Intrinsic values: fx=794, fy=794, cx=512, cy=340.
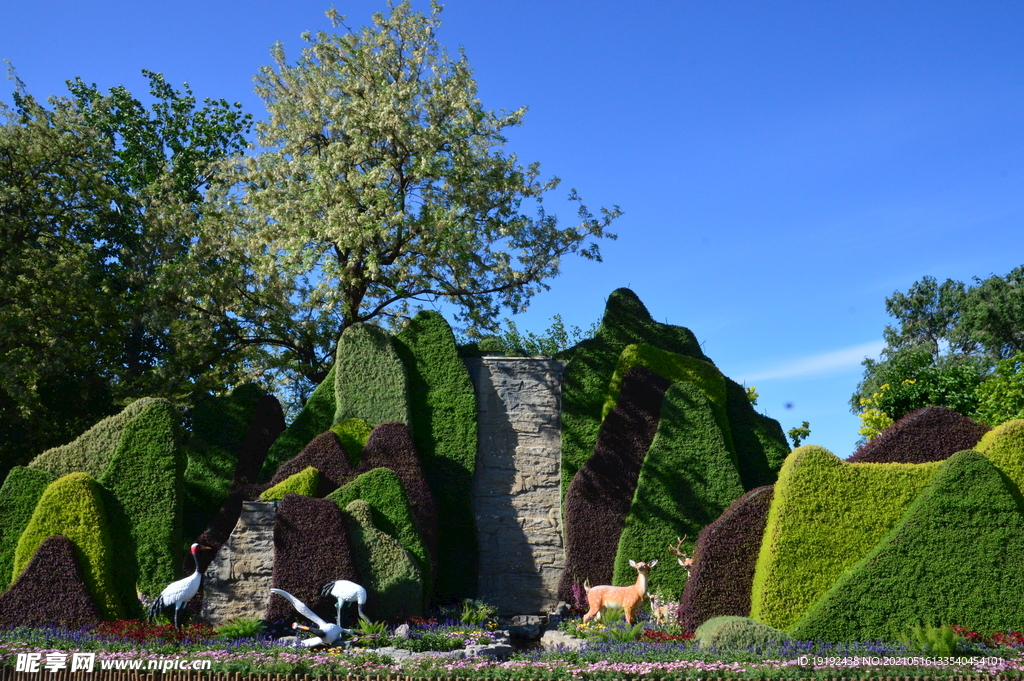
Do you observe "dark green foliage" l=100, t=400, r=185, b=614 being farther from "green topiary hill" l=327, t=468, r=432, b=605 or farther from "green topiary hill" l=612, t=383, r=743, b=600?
"green topiary hill" l=612, t=383, r=743, b=600

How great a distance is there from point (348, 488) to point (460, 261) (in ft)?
23.2

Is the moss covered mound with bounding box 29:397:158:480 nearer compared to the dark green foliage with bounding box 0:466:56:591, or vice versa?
the dark green foliage with bounding box 0:466:56:591

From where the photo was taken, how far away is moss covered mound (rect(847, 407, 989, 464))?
12.1 metres

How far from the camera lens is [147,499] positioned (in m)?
13.2

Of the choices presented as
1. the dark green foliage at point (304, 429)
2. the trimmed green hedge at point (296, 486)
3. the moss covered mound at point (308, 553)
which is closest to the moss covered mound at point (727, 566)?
the moss covered mound at point (308, 553)

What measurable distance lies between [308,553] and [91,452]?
5.08 m

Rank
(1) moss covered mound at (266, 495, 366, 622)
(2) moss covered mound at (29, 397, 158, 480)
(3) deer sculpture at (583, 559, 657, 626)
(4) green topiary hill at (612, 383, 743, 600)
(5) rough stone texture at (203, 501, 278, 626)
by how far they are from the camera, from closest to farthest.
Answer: (1) moss covered mound at (266, 495, 366, 622), (3) deer sculpture at (583, 559, 657, 626), (5) rough stone texture at (203, 501, 278, 626), (4) green topiary hill at (612, 383, 743, 600), (2) moss covered mound at (29, 397, 158, 480)

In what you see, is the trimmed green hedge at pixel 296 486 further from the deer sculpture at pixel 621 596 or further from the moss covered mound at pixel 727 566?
the moss covered mound at pixel 727 566

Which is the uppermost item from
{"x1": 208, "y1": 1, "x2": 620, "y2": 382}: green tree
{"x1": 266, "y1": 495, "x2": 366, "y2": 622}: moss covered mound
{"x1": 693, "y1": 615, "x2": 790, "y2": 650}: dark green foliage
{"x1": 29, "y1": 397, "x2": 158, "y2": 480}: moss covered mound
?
{"x1": 208, "y1": 1, "x2": 620, "y2": 382}: green tree

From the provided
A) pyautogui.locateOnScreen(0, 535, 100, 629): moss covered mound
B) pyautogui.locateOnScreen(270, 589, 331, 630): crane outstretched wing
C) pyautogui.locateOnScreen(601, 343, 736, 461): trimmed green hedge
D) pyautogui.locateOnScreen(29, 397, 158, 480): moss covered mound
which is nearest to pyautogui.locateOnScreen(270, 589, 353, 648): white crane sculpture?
pyautogui.locateOnScreen(270, 589, 331, 630): crane outstretched wing

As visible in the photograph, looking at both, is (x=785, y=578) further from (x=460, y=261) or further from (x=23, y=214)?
(x=23, y=214)

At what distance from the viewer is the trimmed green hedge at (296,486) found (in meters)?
13.3

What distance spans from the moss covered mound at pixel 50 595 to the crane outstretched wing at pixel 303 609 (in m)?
3.03

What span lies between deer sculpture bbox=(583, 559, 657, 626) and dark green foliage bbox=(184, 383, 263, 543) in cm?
752
